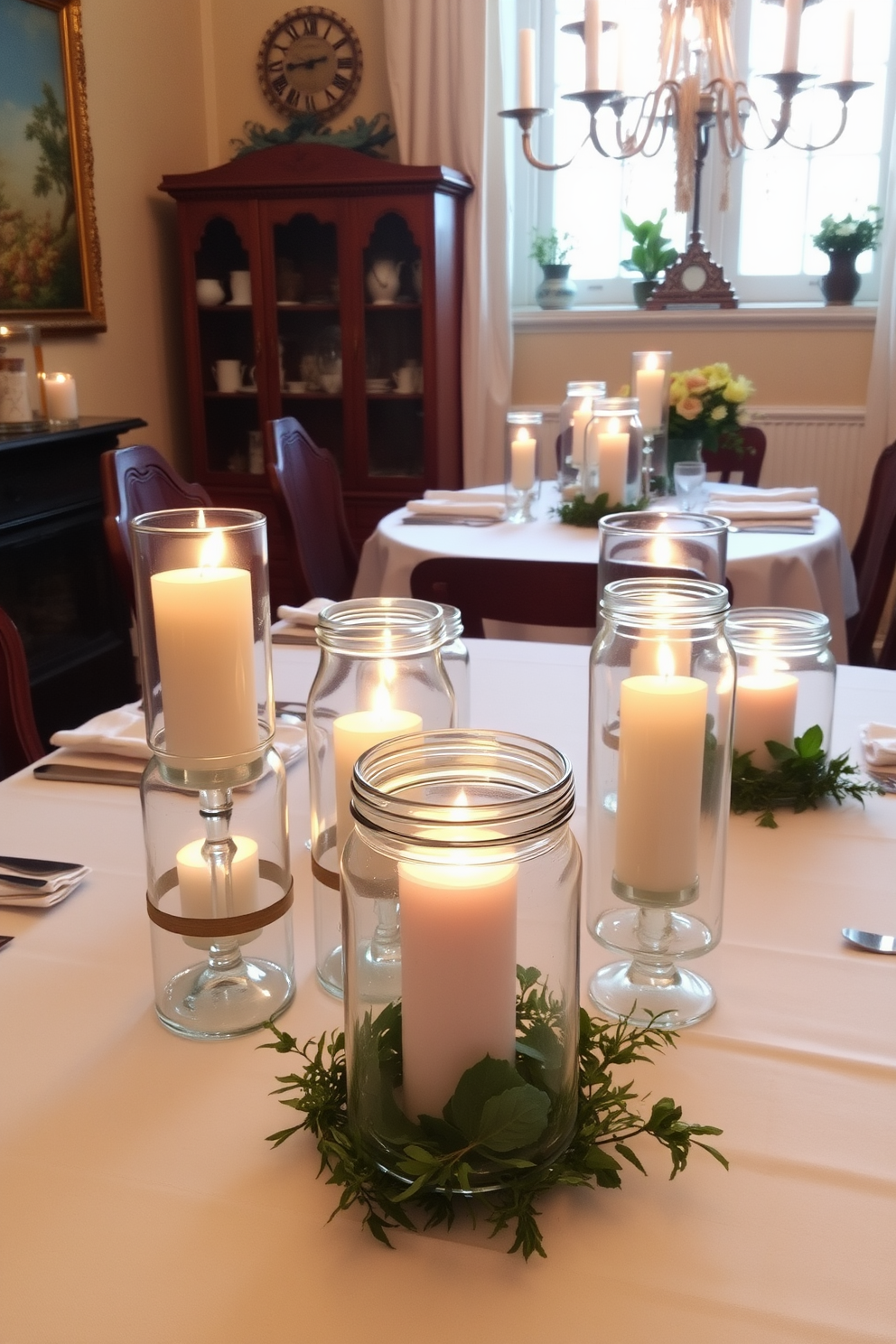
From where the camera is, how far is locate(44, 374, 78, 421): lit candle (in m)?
3.17

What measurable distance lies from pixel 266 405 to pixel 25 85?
48.5 inches

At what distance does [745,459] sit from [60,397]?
206 cm

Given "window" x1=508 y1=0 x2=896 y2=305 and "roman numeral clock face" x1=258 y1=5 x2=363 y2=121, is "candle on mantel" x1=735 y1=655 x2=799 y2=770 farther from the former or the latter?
"roman numeral clock face" x1=258 y1=5 x2=363 y2=121

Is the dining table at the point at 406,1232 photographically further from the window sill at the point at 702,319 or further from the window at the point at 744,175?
the window at the point at 744,175

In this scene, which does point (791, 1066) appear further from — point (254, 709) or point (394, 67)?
point (394, 67)

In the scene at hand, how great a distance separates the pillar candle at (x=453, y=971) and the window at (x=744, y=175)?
3.83 m

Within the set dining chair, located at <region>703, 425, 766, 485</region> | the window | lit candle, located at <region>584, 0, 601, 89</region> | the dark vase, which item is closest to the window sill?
the dark vase

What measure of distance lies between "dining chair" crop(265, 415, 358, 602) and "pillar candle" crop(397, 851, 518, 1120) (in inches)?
82.2

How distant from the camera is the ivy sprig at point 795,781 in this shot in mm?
1063

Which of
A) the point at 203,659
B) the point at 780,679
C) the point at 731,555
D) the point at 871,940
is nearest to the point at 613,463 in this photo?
the point at 731,555

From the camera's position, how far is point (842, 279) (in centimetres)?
387

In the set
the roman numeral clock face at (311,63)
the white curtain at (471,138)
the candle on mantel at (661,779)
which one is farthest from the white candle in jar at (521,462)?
the roman numeral clock face at (311,63)

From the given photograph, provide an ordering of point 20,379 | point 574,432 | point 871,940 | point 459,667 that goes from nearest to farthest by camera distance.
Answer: point 871,940 < point 459,667 < point 574,432 < point 20,379

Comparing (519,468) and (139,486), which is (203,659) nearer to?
(139,486)
